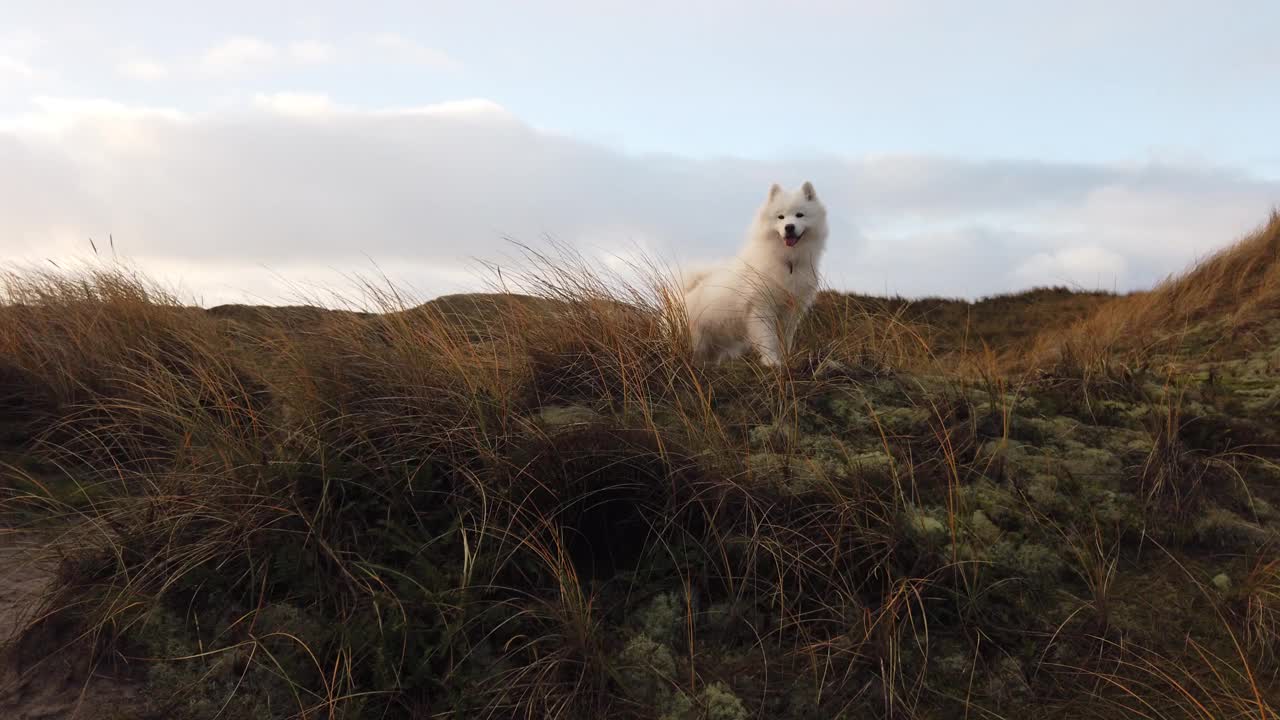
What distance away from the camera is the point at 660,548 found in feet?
11.1

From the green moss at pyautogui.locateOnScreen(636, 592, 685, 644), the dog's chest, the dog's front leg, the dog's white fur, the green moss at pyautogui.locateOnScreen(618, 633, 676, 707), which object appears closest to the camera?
the green moss at pyautogui.locateOnScreen(618, 633, 676, 707)

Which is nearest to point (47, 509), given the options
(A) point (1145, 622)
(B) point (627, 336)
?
(B) point (627, 336)

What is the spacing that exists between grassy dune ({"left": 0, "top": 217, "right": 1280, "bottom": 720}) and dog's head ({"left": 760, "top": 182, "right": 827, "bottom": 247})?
1842mm

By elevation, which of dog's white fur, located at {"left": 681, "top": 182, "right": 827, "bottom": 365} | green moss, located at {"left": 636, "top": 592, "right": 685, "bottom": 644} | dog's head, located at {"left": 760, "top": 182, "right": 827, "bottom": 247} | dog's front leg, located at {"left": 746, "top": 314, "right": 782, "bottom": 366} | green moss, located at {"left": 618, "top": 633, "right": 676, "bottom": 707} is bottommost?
green moss, located at {"left": 618, "top": 633, "right": 676, "bottom": 707}

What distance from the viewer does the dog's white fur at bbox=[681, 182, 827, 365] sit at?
599 centimetres

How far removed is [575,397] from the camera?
4449 mm

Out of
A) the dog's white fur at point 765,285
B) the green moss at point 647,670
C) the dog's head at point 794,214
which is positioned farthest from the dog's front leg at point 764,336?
the green moss at point 647,670

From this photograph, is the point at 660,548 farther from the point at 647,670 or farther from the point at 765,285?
the point at 765,285

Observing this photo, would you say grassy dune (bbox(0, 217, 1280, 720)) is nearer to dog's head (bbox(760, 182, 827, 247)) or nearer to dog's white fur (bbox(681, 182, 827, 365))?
dog's white fur (bbox(681, 182, 827, 365))

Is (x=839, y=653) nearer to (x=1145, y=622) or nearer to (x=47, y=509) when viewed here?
(x=1145, y=622)

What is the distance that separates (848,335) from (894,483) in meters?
1.98

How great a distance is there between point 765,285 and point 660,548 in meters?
3.06

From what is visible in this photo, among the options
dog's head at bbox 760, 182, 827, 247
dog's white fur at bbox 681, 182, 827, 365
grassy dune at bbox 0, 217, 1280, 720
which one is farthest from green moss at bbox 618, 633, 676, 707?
dog's head at bbox 760, 182, 827, 247

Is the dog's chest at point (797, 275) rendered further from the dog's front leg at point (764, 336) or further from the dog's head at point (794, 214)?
the dog's front leg at point (764, 336)
